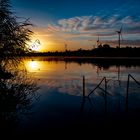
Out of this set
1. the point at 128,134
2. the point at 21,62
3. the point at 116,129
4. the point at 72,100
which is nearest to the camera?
the point at 128,134

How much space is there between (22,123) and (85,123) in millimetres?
5083

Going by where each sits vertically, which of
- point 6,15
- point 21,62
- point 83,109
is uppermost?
point 6,15

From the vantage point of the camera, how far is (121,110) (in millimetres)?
24750

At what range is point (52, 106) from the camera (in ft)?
87.8

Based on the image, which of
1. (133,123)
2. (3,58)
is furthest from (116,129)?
(3,58)

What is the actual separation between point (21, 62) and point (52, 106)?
628cm

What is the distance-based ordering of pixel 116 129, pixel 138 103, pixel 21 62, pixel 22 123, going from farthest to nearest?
pixel 138 103
pixel 21 62
pixel 22 123
pixel 116 129

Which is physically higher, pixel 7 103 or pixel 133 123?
pixel 7 103

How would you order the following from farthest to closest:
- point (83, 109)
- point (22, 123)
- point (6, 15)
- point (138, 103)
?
point (138, 103), point (83, 109), point (6, 15), point (22, 123)

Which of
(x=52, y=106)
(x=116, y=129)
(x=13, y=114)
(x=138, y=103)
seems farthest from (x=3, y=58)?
(x=138, y=103)

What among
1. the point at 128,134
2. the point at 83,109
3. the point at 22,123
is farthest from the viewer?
the point at 83,109

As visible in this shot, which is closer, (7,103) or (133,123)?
(133,123)

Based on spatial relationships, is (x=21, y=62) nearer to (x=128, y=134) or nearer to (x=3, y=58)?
(x=3, y=58)

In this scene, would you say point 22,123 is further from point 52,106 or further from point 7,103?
point 52,106
